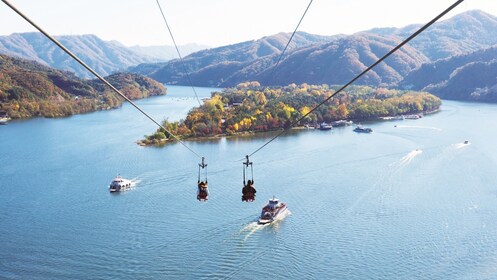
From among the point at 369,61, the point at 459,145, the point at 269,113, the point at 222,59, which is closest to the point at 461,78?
the point at 369,61

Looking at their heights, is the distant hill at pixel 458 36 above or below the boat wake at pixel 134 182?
above

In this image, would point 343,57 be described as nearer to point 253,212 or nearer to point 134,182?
point 134,182

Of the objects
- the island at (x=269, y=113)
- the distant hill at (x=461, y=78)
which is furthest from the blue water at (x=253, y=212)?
the distant hill at (x=461, y=78)

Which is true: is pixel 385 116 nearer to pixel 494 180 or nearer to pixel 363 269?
pixel 494 180

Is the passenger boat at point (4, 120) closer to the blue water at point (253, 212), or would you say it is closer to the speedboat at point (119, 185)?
the blue water at point (253, 212)

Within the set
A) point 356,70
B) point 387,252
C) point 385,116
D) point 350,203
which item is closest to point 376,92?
point 385,116
